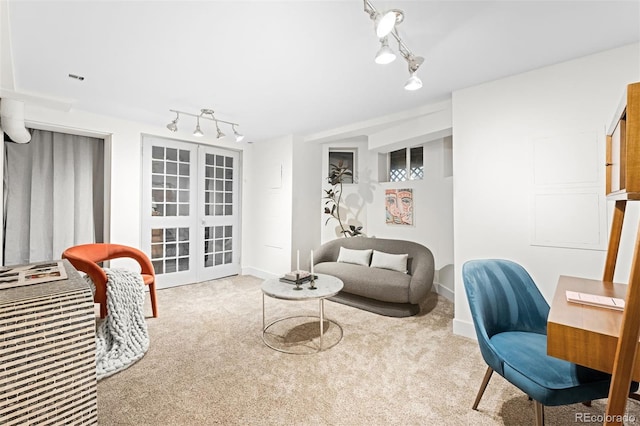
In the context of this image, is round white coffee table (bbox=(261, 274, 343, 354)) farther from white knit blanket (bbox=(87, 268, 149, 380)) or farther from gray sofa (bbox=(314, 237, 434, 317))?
white knit blanket (bbox=(87, 268, 149, 380))

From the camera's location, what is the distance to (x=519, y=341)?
5.23 ft

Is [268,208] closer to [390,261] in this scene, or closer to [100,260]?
[390,261]

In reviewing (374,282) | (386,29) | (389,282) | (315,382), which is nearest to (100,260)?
(315,382)

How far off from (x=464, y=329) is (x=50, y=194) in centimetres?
525

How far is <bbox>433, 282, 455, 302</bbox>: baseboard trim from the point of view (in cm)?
384

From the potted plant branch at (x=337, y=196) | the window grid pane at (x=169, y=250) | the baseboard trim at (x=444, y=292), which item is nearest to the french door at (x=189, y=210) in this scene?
the window grid pane at (x=169, y=250)

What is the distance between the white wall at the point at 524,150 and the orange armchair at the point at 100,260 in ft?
10.7

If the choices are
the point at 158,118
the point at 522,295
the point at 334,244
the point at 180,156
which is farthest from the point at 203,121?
the point at 522,295

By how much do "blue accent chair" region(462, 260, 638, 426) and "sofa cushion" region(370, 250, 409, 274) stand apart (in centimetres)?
175

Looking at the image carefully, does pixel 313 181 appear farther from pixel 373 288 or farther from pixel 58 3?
pixel 58 3

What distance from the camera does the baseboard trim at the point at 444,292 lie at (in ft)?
12.6

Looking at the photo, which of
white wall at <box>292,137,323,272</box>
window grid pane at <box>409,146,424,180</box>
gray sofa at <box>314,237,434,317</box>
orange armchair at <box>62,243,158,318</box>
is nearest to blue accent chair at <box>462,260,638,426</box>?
gray sofa at <box>314,237,434,317</box>

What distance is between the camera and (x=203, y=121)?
3936mm

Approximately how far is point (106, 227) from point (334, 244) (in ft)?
10.4
